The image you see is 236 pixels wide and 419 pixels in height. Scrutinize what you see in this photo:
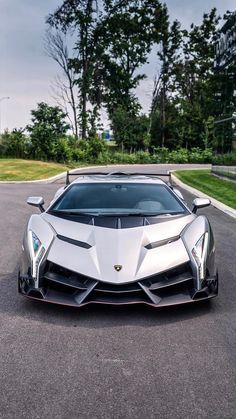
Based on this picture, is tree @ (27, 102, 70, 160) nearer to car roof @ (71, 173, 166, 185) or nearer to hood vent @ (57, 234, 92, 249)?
car roof @ (71, 173, 166, 185)

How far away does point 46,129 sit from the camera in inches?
1574

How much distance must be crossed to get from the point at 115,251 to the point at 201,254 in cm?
83

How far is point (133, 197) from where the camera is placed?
19.9ft

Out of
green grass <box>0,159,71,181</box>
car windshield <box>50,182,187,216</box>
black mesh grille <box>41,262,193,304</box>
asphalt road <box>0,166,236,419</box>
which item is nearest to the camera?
asphalt road <box>0,166,236,419</box>

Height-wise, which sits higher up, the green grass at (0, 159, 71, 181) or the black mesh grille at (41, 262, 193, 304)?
the black mesh grille at (41, 262, 193, 304)

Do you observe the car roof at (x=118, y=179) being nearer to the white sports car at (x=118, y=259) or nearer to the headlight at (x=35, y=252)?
the white sports car at (x=118, y=259)

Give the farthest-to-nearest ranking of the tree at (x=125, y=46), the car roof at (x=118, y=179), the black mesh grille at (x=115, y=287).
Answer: the tree at (x=125, y=46), the car roof at (x=118, y=179), the black mesh grille at (x=115, y=287)

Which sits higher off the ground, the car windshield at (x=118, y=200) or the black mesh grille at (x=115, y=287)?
the car windshield at (x=118, y=200)

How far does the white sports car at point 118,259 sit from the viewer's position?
4441mm

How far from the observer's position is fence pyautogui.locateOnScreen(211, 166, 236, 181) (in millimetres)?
22666

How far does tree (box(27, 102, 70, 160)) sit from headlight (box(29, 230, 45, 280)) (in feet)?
115

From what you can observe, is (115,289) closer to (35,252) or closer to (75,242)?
(75,242)

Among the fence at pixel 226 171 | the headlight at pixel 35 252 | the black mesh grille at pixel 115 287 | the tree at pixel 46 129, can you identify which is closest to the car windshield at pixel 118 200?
the headlight at pixel 35 252

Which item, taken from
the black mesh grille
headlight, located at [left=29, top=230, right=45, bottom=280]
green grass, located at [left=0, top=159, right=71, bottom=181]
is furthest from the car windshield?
green grass, located at [left=0, top=159, right=71, bottom=181]
